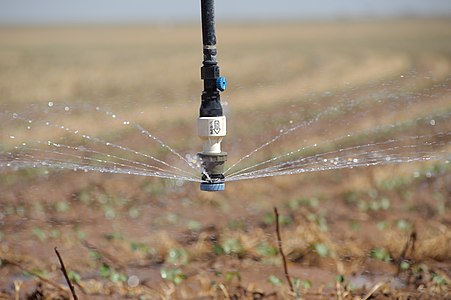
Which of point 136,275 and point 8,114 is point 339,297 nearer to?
point 136,275

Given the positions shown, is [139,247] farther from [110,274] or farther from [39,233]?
[39,233]

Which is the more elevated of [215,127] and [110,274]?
[215,127]

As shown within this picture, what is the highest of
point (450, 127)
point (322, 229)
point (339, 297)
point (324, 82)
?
point (324, 82)

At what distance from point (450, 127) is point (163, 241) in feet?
25.4

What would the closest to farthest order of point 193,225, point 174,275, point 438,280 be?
point 438,280 → point 174,275 → point 193,225

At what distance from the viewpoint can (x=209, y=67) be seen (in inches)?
168

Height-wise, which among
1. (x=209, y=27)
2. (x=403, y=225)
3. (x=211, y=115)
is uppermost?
(x=209, y=27)

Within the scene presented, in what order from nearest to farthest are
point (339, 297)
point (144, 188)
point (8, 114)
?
point (339, 297) → point (144, 188) → point (8, 114)

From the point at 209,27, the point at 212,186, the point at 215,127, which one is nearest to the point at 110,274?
the point at 212,186

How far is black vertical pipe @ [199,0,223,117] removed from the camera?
423 centimetres

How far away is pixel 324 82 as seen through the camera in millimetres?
23344

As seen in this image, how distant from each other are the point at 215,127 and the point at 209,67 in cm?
30

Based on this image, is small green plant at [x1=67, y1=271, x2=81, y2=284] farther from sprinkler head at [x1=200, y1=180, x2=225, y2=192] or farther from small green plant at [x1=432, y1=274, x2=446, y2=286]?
small green plant at [x1=432, y1=274, x2=446, y2=286]

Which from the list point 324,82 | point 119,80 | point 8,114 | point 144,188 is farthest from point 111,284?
point 119,80
